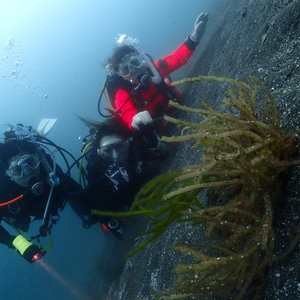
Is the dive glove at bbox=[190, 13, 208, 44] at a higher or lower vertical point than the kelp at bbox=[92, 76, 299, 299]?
higher

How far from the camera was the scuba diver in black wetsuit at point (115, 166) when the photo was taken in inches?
173

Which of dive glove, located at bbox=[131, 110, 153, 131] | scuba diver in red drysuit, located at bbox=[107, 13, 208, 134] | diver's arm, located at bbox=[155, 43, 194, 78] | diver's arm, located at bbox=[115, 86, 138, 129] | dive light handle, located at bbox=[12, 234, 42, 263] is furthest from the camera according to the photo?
diver's arm, located at bbox=[155, 43, 194, 78]

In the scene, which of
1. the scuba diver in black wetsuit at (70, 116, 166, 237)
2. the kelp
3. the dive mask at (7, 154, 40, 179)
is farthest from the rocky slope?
the dive mask at (7, 154, 40, 179)

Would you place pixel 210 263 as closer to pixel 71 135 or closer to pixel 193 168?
pixel 193 168

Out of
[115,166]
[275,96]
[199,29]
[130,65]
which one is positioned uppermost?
[130,65]

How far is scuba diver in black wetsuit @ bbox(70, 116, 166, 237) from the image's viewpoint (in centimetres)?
440

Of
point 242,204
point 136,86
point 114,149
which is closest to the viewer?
point 242,204

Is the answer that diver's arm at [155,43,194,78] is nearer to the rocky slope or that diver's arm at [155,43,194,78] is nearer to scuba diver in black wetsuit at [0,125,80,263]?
the rocky slope

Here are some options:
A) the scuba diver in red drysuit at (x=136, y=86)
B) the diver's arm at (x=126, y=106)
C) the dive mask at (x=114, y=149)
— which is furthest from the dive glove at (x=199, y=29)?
the dive mask at (x=114, y=149)

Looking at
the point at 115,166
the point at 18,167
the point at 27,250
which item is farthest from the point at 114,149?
the point at 27,250

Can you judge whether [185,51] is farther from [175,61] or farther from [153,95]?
[153,95]

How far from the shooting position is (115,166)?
14.4 ft

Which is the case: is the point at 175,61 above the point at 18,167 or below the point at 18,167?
below

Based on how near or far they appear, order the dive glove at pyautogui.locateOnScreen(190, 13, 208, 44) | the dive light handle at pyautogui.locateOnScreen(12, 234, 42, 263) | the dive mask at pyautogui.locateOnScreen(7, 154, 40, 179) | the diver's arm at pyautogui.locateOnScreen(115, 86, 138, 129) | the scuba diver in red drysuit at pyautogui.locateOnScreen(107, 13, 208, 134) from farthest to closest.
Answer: the dive glove at pyautogui.locateOnScreen(190, 13, 208, 44), the scuba diver in red drysuit at pyautogui.locateOnScreen(107, 13, 208, 134), the diver's arm at pyautogui.locateOnScreen(115, 86, 138, 129), the dive mask at pyautogui.locateOnScreen(7, 154, 40, 179), the dive light handle at pyautogui.locateOnScreen(12, 234, 42, 263)
